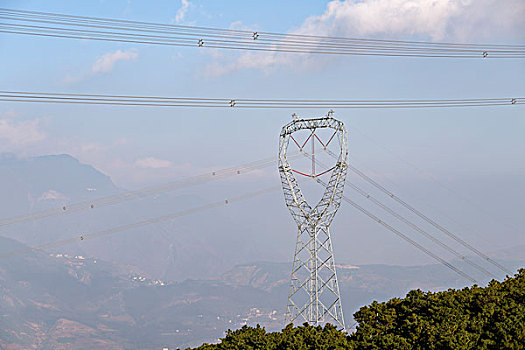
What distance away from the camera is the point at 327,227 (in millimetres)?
46562

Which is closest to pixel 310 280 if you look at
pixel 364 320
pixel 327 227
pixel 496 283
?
pixel 327 227

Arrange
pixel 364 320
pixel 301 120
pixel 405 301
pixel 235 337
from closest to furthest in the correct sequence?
pixel 235 337 → pixel 364 320 → pixel 405 301 → pixel 301 120

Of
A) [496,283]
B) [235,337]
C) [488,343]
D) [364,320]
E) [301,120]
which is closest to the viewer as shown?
[488,343]

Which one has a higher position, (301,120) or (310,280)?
(301,120)

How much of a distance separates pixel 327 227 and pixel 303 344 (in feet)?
49.6

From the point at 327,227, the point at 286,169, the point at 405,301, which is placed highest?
the point at 286,169

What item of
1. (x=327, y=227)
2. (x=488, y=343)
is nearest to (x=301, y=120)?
(x=327, y=227)

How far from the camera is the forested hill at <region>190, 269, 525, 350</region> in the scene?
107 ft

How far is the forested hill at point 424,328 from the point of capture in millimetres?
32688

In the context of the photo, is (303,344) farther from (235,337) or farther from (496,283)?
(496,283)

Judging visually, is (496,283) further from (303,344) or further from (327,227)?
(303,344)

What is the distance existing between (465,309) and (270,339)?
1433 centimetres

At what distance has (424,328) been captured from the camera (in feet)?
112

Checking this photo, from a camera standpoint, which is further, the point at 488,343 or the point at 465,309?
the point at 465,309
